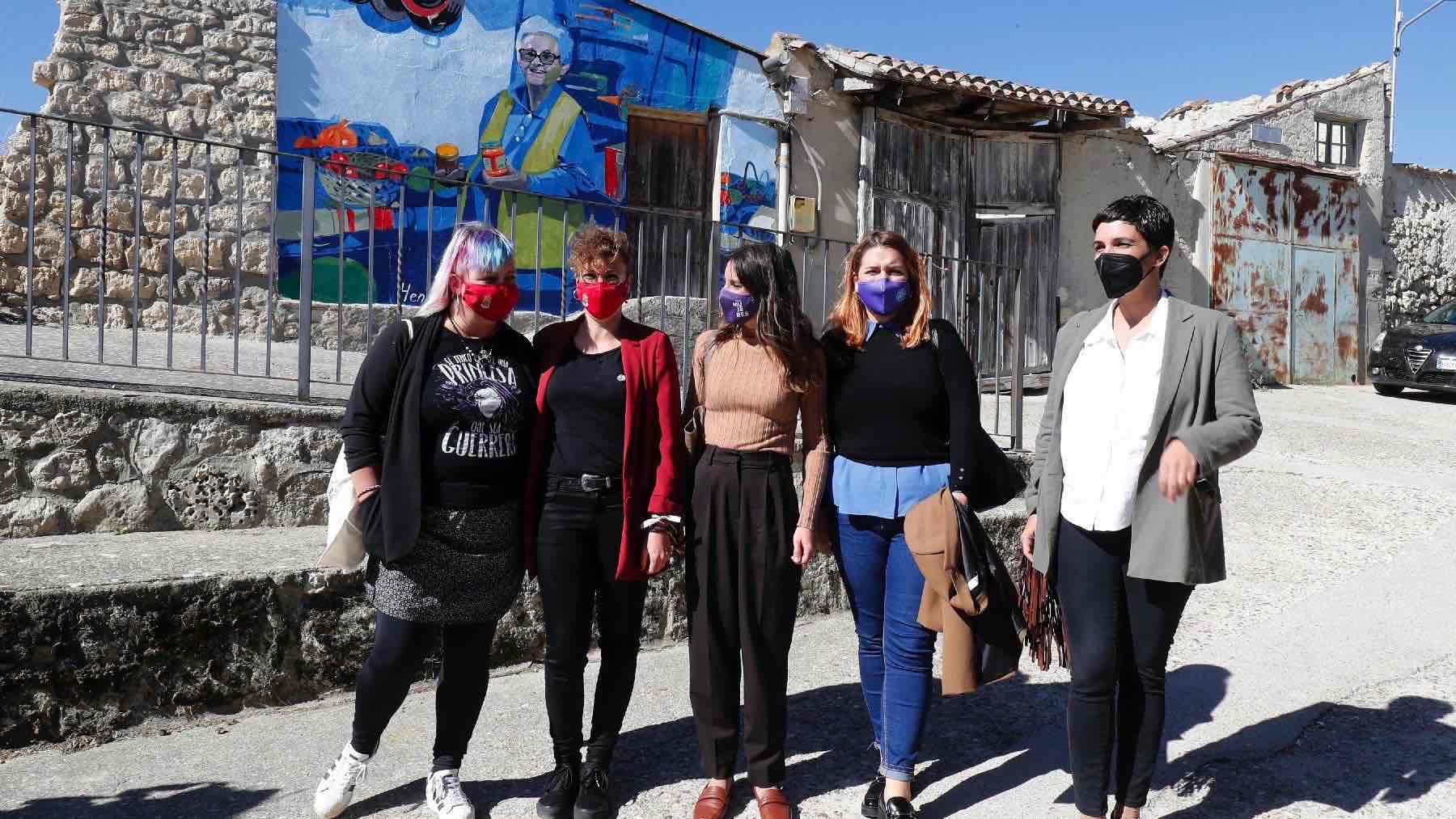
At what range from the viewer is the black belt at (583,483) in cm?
297

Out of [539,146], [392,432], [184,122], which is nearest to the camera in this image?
[392,432]

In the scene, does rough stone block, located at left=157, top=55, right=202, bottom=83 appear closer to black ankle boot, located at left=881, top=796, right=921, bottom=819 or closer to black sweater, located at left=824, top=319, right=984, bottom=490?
black sweater, located at left=824, top=319, right=984, bottom=490

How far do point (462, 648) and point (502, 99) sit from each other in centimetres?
733

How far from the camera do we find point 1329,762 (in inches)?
137

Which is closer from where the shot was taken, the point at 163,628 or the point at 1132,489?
the point at 1132,489

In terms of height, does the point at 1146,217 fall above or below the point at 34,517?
above

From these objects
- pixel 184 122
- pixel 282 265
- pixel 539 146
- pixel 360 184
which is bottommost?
pixel 282 265

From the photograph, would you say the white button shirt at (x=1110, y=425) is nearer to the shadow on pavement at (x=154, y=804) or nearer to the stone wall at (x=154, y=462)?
the shadow on pavement at (x=154, y=804)

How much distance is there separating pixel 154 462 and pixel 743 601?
7.65 feet

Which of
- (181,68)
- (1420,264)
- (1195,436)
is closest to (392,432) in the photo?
(1195,436)

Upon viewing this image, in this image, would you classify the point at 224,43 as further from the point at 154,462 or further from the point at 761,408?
the point at 761,408

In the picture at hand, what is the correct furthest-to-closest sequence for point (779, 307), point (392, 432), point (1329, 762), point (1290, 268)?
point (1290, 268)
point (1329, 762)
point (779, 307)
point (392, 432)

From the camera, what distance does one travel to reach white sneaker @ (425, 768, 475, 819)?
2.94 metres

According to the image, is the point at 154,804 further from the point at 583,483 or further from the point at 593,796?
the point at 583,483
